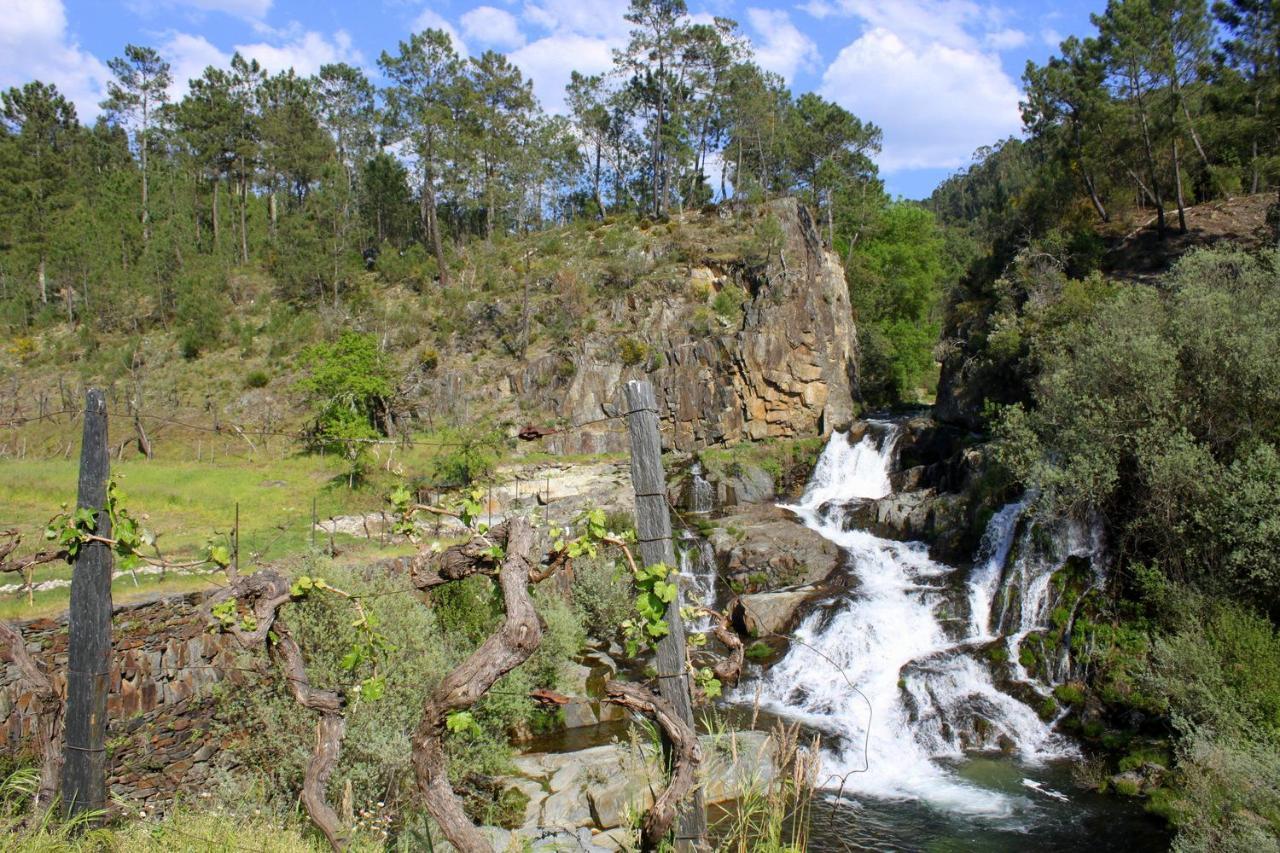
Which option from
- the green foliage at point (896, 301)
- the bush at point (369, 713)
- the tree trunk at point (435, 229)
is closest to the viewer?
the bush at point (369, 713)

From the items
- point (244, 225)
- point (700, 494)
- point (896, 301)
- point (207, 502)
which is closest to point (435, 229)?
point (244, 225)

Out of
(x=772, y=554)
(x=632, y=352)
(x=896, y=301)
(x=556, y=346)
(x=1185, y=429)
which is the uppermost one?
(x=896, y=301)

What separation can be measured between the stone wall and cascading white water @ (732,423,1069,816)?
8916mm

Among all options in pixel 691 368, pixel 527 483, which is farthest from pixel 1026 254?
pixel 527 483

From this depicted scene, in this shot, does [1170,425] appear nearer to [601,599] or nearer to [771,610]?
[771,610]

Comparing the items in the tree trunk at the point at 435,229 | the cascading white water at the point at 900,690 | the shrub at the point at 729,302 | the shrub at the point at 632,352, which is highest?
the tree trunk at the point at 435,229

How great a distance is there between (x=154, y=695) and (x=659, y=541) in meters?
10.4

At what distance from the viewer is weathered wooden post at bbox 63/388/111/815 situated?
19.2ft

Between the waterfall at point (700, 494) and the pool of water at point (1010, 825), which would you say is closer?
the pool of water at point (1010, 825)

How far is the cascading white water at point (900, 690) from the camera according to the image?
1351cm

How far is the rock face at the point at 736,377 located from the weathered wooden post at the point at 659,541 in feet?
94.5

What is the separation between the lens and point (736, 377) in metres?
35.8

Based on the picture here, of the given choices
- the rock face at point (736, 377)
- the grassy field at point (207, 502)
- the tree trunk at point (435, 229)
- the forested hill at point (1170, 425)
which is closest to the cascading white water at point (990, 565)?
the forested hill at point (1170, 425)

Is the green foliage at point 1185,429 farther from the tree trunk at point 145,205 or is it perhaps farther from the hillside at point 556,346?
the tree trunk at point 145,205
